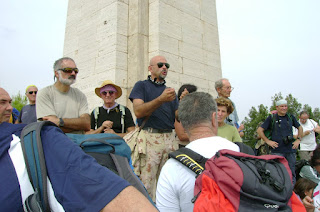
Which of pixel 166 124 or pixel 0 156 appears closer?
pixel 0 156

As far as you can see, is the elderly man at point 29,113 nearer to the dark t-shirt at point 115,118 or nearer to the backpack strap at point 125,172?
the dark t-shirt at point 115,118

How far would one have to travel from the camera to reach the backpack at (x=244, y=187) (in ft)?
4.40

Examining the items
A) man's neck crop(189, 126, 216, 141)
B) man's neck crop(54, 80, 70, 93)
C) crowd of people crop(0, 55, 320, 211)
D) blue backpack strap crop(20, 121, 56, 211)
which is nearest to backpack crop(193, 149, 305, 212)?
crowd of people crop(0, 55, 320, 211)

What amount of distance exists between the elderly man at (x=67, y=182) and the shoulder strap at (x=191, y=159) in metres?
0.78

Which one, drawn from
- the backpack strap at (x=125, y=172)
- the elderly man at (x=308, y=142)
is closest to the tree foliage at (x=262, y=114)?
the elderly man at (x=308, y=142)

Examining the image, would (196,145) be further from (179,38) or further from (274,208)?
(179,38)

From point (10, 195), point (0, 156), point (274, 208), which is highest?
point (0, 156)

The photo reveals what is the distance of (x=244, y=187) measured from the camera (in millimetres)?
1340

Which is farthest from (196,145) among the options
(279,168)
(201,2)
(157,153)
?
(201,2)

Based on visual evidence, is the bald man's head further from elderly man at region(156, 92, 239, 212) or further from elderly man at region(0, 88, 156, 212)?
elderly man at region(156, 92, 239, 212)

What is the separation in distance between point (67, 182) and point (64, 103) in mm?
2413

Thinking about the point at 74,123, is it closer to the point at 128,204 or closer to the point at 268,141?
the point at 128,204

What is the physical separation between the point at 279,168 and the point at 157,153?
2.06 metres

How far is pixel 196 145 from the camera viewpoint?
1.83 meters
